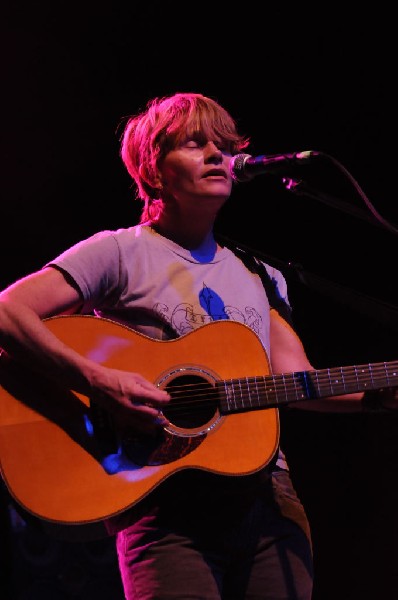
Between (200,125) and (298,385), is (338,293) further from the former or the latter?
(200,125)

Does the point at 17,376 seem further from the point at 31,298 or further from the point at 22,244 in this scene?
the point at 22,244

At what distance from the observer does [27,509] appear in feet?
6.22

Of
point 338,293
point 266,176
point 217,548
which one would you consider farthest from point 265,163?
point 266,176

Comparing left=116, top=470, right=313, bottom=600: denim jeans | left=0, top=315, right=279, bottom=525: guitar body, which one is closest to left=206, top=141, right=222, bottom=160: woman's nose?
left=0, top=315, right=279, bottom=525: guitar body

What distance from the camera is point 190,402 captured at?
2.16 m

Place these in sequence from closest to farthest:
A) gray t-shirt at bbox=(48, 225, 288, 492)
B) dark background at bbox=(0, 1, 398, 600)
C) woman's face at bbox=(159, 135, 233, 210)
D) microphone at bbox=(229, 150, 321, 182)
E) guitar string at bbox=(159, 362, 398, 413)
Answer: microphone at bbox=(229, 150, 321, 182), guitar string at bbox=(159, 362, 398, 413), gray t-shirt at bbox=(48, 225, 288, 492), woman's face at bbox=(159, 135, 233, 210), dark background at bbox=(0, 1, 398, 600)

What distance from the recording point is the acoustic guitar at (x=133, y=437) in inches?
77.0

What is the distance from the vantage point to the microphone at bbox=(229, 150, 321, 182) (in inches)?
81.0

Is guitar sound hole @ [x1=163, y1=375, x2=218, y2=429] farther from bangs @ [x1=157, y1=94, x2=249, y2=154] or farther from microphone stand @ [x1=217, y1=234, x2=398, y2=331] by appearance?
bangs @ [x1=157, y1=94, x2=249, y2=154]

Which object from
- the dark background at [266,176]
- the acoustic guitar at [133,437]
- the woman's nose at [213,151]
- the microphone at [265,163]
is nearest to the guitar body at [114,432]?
the acoustic guitar at [133,437]

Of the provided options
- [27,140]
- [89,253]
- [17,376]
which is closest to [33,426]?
[17,376]

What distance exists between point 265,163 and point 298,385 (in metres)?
0.80

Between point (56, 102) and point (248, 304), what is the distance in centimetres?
227

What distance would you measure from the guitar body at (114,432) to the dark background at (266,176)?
1902 mm
